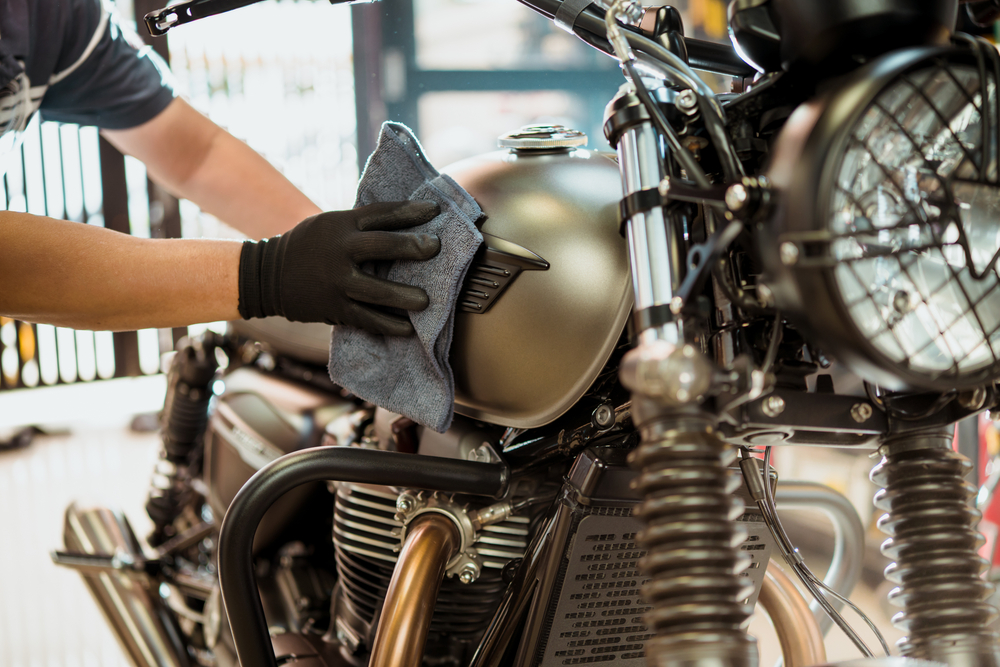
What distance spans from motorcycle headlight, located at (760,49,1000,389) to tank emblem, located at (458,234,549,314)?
0.20 metres

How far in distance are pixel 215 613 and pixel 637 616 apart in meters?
0.57

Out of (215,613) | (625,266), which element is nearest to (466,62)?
(215,613)

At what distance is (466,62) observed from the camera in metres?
3.15

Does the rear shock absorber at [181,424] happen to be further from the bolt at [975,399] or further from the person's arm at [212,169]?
the bolt at [975,399]

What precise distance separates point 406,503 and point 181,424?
773mm

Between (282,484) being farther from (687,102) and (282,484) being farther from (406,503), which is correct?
(687,102)

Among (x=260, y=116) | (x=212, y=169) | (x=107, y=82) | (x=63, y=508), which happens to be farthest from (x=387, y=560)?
(x=260, y=116)

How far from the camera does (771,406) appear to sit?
1.49 feet

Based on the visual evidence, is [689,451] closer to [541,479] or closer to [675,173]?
[675,173]

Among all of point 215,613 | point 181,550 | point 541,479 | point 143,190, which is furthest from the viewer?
point 143,190

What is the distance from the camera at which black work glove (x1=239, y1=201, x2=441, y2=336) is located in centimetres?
62

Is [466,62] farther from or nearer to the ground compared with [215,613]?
farther from the ground

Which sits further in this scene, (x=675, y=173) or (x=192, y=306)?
(x=192, y=306)

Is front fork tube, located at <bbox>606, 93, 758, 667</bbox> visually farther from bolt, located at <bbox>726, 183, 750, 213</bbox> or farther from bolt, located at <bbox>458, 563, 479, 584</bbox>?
bolt, located at <bbox>458, 563, 479, 584</bbox>
